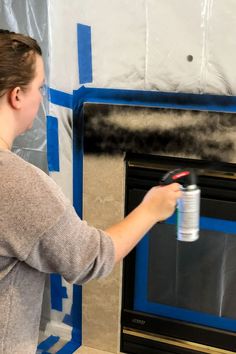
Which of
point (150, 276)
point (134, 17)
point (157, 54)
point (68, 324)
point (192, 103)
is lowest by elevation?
point (68, 324)

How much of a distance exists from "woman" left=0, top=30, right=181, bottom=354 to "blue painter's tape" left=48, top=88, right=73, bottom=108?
823 mm

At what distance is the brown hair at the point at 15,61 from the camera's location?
1045mm

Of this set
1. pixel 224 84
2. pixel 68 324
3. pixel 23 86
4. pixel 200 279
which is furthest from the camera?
pixel 68 324

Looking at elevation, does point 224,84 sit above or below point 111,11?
below

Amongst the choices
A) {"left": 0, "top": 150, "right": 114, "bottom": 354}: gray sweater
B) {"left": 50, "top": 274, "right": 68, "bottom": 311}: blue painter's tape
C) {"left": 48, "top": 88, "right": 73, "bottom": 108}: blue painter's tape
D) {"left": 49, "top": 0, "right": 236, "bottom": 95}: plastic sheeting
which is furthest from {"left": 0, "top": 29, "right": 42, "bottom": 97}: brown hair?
{"left": 50, "top": 274, "right": 68, "bottom": 311}: blue painter's tape

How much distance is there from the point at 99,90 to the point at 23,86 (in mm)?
826

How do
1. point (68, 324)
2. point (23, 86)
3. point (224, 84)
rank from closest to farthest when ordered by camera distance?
point (23, 86) < point (224, 84) < point (68, 324)

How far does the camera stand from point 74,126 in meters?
1.97

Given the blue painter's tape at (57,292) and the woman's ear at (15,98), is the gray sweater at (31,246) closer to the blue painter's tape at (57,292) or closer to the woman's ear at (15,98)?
the woman's ear at (15,98)

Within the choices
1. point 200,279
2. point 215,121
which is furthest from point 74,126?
point 200,279

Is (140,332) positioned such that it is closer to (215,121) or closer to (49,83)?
(215,121)

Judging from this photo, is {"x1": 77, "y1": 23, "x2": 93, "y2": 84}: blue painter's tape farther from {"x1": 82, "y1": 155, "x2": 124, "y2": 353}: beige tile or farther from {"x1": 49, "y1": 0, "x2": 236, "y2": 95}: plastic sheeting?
{"x1": 82, "y1": 155, "x2": 124, "y2": 353}: beige tile

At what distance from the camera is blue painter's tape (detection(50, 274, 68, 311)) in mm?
2152

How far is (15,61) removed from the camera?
3.47 feet
